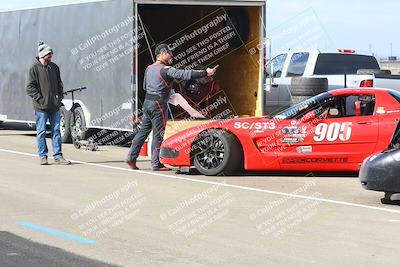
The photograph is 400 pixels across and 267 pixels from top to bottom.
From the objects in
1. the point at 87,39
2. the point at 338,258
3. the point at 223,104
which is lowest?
the point at 338,258

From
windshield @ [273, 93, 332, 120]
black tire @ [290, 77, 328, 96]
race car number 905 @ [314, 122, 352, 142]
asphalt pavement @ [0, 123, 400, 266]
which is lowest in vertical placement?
asphalt pavement @ [0, 123, 400, 266]

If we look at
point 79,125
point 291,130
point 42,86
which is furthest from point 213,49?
point 291,130

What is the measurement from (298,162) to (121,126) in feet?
15.4

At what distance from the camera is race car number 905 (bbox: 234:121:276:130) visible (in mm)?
10359

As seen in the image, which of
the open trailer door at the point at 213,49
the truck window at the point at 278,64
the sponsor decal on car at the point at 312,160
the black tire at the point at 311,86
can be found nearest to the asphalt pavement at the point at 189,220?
the sponsor decal on car at the point at 312,160

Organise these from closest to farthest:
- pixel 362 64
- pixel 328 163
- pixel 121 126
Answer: pixel 328 163 < pixel 121 126 < pixel 362 64

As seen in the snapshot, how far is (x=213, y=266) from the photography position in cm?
571

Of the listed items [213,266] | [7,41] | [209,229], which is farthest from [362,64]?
[213,266]

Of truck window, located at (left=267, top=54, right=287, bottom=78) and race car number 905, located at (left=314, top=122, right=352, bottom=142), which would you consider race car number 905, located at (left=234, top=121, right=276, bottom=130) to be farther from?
truck window, located at (left=267, top=54, right=287, bottom=78)

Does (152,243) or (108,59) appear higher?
(108,59)

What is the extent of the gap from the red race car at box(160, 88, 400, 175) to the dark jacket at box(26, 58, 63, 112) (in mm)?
2590

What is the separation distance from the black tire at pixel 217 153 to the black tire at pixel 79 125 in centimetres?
532

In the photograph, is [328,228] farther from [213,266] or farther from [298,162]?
[298,162]

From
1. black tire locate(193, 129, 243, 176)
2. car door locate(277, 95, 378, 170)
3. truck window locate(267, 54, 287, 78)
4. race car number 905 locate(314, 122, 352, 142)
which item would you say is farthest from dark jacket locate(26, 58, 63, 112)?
truck window locate(267, 54, 287, 78)
